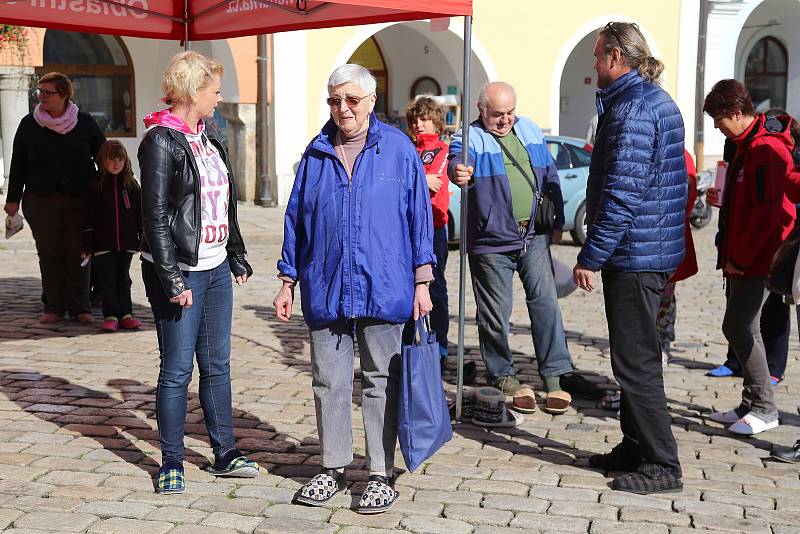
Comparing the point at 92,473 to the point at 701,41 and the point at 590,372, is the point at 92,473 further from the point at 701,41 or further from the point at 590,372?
the point at 701,41

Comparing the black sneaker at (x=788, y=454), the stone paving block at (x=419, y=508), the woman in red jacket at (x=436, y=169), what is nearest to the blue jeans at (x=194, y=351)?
the stone paving block at (x=419, y=508)

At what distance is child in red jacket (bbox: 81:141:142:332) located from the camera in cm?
851

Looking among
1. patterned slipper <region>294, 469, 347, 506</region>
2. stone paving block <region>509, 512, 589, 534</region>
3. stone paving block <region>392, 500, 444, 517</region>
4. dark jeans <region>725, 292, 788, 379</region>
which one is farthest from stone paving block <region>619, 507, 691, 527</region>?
dark jeans <region>725, 292, 788, 379</region>

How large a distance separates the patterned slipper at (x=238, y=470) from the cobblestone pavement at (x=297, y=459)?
52mm

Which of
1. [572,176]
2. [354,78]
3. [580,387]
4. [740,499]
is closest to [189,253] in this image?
[354,78]

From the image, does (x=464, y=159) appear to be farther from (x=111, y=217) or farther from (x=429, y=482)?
(x=111, y=217)

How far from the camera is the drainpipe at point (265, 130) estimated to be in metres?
19.0

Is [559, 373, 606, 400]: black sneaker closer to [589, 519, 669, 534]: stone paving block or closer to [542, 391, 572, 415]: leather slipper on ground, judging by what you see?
[542, 391, 572, 415]: leather slipper on ground

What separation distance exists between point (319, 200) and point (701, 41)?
66.5 ft

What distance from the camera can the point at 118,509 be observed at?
472 cm

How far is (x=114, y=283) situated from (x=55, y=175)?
93cm

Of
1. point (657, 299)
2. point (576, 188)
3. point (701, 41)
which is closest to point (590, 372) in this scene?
point (657, 299)

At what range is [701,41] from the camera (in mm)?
23438

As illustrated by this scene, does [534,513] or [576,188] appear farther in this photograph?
[576,188]
